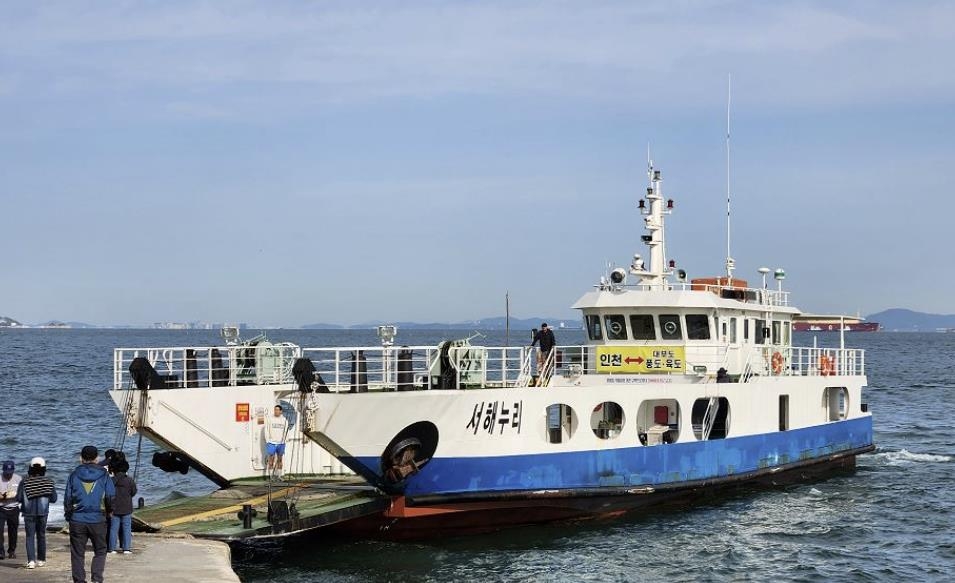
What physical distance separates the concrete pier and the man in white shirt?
4419 millimetres

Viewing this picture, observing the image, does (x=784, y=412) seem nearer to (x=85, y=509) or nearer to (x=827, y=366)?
(x=827, y=366)

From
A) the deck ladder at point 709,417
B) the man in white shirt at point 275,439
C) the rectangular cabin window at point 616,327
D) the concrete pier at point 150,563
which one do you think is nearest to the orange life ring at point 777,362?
the deck ladder at point 709,417

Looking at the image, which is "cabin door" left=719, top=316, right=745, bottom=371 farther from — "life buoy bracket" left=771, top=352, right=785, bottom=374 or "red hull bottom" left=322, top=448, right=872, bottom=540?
"red hull bottom" left=322, top=448, right=872, bottom=540

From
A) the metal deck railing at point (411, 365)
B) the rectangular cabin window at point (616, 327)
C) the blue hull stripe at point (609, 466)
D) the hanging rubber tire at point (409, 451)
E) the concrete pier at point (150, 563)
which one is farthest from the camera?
the rectangular cabin window at point (616, 327)

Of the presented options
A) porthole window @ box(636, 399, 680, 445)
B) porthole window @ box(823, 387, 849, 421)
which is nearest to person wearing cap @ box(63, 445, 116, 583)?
porthole window @ box(636, 399, 680, 445)

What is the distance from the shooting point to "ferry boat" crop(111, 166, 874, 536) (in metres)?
20.6

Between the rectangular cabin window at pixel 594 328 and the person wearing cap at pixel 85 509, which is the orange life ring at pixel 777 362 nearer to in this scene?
the rectangular cabin window at pixel 594 328

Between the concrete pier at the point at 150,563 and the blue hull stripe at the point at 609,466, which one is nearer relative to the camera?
the concrete pier at the point at 150,563

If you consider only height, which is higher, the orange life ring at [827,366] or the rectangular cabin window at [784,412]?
the orange life ring at [827,366]

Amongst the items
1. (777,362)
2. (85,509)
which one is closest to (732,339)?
(777,362)

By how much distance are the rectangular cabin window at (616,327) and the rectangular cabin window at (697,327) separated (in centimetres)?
142

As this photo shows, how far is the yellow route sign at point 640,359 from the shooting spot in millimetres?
25453

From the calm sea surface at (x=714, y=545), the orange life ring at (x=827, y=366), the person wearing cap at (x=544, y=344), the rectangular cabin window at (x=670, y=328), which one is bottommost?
the calm sea surface at (x=714, y=545)

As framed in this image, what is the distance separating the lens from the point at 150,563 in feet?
52.5
